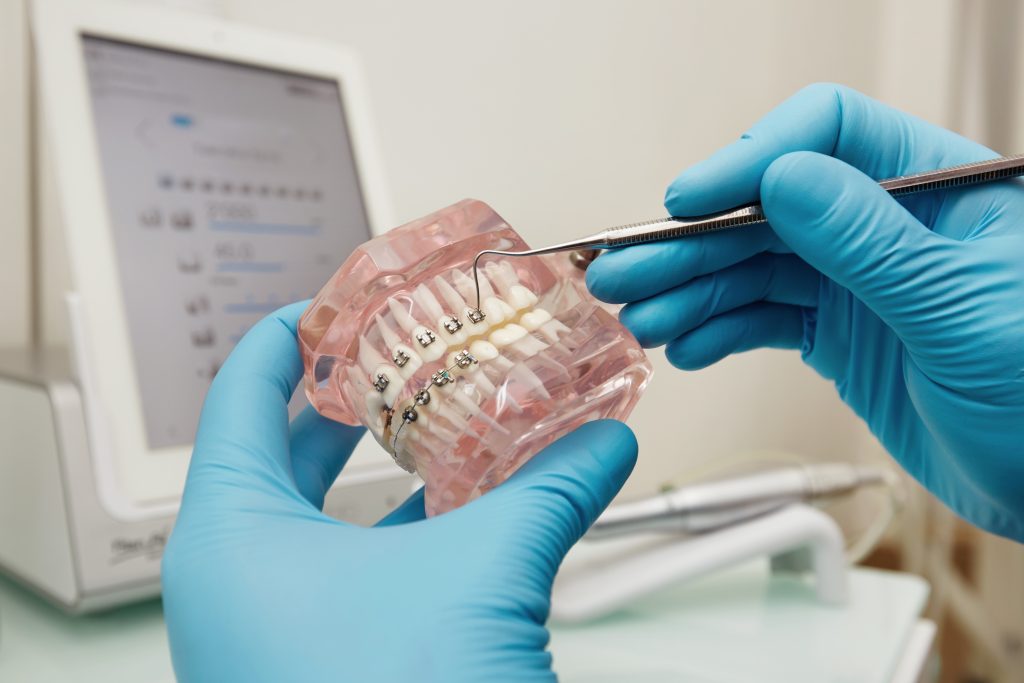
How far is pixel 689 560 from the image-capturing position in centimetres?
83

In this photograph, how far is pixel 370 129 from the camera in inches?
36.0

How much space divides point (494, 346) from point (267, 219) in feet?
1.48

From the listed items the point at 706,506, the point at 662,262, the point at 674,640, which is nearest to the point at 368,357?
the point at 662,262

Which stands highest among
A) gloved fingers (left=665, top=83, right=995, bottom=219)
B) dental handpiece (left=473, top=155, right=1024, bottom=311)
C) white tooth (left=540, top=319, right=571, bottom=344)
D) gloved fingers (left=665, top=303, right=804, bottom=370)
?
gloved fingers (left=665, top=83, right=995, bottom=219)

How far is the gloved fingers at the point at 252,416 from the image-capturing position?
1.53ft

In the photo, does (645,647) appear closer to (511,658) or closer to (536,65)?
(511,658)

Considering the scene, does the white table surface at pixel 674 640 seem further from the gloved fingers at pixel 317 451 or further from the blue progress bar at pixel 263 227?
the blue progress bar at pixel 263 227

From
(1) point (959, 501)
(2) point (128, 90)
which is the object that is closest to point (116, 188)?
(2) point (128, 90)

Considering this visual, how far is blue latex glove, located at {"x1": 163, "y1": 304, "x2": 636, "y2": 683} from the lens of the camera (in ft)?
1.22

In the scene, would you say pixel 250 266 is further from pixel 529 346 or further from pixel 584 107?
pixel 584 107

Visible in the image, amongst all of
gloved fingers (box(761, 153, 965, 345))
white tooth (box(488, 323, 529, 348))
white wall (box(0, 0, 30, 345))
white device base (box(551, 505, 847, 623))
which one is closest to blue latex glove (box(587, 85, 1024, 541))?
gloved fingers (box(761, 153, 965, 345))

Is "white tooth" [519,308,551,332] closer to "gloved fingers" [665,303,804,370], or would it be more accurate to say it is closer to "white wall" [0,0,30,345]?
"gloved fingers" [665,303,804,370]

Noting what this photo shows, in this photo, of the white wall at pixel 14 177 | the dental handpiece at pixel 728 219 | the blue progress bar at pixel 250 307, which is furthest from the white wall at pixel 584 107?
the dental handpiece at pixel 728 219

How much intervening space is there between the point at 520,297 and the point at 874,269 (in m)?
0.24
